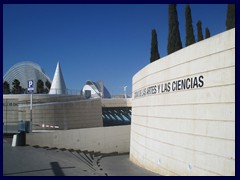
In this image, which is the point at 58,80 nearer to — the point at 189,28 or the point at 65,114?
the point at 65,114

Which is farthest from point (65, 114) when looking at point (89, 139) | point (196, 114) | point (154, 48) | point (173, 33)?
point (196, 114)

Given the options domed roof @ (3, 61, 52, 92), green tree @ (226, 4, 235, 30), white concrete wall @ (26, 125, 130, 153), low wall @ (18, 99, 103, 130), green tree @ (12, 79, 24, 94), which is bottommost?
white concrete wall @ (26, 125, 130, 153)

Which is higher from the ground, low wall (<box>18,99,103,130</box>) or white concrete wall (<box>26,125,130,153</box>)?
low wall (<box>18,99,103,130</box>)

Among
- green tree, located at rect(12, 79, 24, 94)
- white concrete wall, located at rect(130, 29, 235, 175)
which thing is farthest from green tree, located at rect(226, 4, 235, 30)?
Result: green tree, located at rect(12, 79, 24, 94)

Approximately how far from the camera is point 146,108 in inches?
639

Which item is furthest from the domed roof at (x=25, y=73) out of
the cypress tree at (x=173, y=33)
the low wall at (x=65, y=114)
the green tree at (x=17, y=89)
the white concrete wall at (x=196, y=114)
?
the white concrete wall at (x=196, y=114)

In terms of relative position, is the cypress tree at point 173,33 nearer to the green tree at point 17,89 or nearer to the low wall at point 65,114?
the low wall at point 65,114

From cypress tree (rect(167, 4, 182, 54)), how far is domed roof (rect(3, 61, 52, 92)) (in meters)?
67.2

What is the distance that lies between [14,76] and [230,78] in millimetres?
79856

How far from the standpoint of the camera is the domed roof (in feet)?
269

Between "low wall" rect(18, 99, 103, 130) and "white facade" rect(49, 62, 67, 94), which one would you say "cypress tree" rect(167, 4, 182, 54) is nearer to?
"low wall" rect(18, 99, 103, 130)

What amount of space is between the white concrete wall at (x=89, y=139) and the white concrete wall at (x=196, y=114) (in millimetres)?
6471
